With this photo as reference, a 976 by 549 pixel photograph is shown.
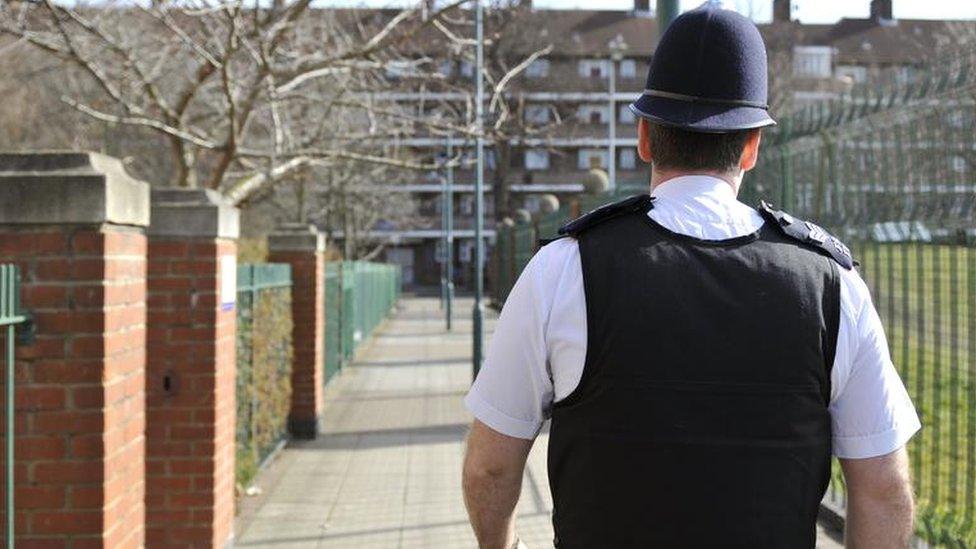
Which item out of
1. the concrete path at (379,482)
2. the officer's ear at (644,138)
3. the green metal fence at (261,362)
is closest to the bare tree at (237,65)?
the green metal fence at (261,362)

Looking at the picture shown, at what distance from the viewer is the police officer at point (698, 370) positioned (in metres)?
2.23

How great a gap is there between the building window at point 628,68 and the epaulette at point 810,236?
7483 centimetres

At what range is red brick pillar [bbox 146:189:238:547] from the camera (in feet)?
20.1

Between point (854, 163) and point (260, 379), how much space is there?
443 centimetres

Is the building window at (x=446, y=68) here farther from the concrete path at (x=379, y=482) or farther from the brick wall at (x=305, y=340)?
the concrete path at (x=379, y=482)

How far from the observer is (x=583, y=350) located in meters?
2.28

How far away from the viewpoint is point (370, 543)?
285 inches

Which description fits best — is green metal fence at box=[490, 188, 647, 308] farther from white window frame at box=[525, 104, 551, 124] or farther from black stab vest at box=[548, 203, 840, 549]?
black stab vest at box=[548, 203, 840, 549]

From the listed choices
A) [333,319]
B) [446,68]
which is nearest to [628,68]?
[446,68]

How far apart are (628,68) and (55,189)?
2972 inches

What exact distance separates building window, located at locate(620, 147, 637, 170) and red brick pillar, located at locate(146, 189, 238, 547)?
220ft

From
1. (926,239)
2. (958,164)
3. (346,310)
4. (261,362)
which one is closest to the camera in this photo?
(958,164)

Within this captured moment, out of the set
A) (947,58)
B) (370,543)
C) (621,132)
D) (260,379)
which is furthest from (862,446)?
(621,132)

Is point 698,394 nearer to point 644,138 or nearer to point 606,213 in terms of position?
point 606,213
